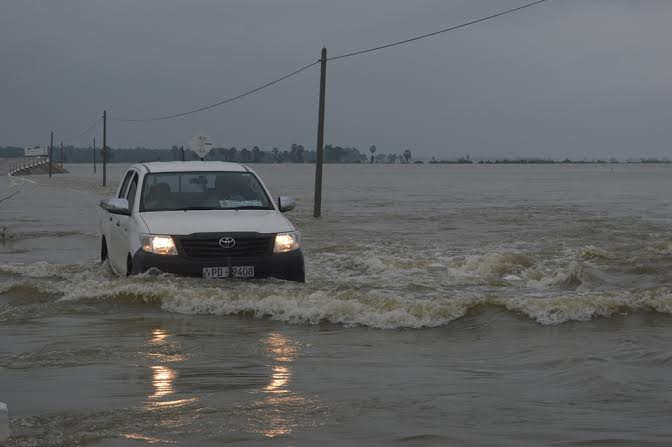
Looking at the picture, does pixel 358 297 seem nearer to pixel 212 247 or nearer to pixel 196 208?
pixel 212 247

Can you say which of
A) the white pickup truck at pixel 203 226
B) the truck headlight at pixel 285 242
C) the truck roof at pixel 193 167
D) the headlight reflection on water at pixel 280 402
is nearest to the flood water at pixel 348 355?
the headlight reflection on water at pixel 280 402

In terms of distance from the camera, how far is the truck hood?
1080cm

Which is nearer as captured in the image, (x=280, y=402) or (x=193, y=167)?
(x=280, y=402)

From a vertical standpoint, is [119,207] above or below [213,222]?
above

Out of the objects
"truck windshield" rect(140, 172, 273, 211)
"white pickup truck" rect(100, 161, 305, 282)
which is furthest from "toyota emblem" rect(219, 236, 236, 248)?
"truck windshield" rect(140, 172, 273, 211)

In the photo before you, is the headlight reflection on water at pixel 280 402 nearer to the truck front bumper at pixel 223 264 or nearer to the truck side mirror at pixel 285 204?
the truck front bumper at pixel 223 264

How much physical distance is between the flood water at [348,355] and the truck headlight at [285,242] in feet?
1.26

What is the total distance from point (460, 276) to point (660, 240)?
9.09m

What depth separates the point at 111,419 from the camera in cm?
564

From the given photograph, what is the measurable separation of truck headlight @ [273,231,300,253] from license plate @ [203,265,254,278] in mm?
370

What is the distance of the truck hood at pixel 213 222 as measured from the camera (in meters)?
10.8

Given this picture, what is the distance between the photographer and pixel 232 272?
1080cm

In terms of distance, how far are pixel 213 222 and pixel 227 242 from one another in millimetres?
335


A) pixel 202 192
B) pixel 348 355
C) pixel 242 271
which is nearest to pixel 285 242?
pixel 242 271
